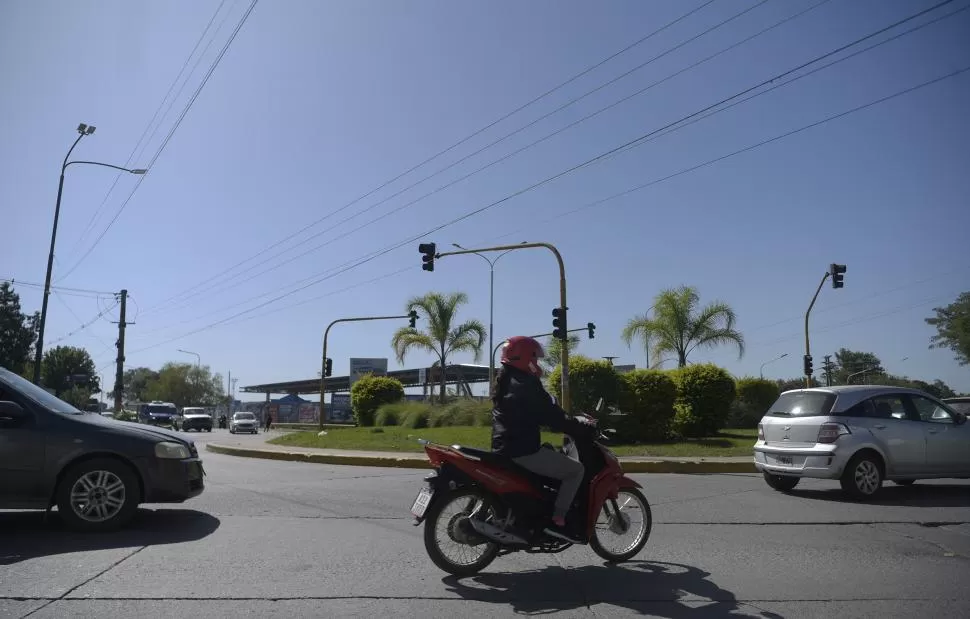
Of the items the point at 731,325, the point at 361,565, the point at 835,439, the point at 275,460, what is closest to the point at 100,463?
the point at 361,565

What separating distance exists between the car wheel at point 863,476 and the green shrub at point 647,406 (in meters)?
11.3

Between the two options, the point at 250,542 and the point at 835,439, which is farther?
the point at 835,439

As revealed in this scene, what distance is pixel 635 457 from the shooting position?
16641 millimetres

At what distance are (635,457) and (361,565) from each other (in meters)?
11.9

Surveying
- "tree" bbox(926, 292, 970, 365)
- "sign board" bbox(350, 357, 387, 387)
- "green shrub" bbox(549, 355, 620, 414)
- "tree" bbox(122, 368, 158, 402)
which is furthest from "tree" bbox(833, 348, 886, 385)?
"tree" bbox(122, 368, 158, 402)

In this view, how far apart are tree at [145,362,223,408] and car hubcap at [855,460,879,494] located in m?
110

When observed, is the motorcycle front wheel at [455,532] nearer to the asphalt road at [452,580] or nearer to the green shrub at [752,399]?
the asphalt road at [452,580]

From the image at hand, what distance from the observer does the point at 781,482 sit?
10836 mm

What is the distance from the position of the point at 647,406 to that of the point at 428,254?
8.07 m

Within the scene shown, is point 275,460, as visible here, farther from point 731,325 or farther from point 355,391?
point 731,325

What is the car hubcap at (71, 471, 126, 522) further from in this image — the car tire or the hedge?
the hedge

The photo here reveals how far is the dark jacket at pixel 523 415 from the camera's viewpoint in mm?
5227

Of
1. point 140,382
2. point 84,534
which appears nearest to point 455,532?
point 84,534

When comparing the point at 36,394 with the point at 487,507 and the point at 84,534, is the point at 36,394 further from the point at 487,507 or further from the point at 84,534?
the point at 487,507
